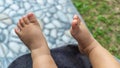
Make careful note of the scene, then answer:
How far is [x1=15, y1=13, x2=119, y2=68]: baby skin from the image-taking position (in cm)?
166

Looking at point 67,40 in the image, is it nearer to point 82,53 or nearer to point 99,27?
point 82,53

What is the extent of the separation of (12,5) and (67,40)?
47 cm

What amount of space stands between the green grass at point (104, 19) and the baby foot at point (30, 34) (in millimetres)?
677

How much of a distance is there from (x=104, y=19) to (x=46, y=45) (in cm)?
85

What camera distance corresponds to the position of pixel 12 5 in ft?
7.30

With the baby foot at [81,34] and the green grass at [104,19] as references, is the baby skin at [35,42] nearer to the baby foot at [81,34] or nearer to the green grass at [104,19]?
the baby foot at [81,34]

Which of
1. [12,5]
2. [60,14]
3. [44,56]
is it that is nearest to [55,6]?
[60,14]

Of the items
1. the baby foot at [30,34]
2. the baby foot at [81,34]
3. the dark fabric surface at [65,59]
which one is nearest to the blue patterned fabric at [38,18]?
the dark fabric surface at [65,59]

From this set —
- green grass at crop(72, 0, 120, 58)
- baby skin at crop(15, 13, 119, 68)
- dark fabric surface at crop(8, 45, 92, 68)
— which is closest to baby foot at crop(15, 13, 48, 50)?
baby skin at crop(15, 13, 119, 68)

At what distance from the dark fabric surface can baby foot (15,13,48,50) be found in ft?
0.40

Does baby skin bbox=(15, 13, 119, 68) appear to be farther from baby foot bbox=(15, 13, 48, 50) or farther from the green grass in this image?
the green grass

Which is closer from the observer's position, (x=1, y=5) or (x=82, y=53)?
(x=82, y=53)

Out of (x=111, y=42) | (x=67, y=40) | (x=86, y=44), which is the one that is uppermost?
(x=86, y=44)

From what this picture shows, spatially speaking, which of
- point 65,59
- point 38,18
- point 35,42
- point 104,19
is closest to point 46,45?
point 35,42
